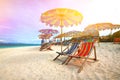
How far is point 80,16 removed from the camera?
619cm

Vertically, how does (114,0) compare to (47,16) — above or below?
above

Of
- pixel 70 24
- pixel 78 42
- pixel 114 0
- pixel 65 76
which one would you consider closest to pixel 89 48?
pixel 78 42

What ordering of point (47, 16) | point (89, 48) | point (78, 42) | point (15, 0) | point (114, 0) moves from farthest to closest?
1. point (15, 0)
2. point (114, 0)
3. point (47, 16)
4. point (78, 42)
5. point (89, 48)

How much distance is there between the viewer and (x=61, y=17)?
6.27 m

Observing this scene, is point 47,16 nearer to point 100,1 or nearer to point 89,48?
point 89,48

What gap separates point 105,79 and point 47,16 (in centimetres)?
426

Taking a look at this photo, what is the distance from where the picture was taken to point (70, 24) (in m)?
6.90

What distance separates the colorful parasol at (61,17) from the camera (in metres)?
5.64

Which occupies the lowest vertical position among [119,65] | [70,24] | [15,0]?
[119,65]

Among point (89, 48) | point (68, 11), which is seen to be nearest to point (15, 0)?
point (68, 11)

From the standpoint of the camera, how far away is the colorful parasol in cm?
564

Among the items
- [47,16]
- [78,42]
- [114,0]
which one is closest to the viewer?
[78,42]

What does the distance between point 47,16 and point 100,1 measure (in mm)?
5276

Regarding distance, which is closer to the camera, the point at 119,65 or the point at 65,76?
the point at 65,76
